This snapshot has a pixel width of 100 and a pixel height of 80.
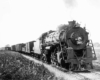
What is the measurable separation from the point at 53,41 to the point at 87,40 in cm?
279

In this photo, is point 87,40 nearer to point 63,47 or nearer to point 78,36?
point 78,36

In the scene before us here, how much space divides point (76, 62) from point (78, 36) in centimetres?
192

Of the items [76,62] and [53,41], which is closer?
[76,62]

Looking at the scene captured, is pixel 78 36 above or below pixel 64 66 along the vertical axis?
above

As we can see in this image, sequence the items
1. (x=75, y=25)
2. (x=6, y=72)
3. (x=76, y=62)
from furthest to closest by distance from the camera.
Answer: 1. (x=75, y=25)
2. (x=76, y=62)
3. (x=6, y=72)

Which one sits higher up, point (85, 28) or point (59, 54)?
point (85, 28)

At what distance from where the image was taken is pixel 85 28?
12008 millimetres

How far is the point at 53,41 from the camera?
13117 mm

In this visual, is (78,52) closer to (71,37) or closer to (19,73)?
(71,37)

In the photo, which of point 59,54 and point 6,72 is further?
point 59,54

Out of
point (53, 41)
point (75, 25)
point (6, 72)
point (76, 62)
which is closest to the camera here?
point (6, 72)

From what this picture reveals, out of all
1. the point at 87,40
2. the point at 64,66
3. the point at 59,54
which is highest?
the point at 87,40

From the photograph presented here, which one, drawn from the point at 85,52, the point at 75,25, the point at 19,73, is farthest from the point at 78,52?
the point at 19,73

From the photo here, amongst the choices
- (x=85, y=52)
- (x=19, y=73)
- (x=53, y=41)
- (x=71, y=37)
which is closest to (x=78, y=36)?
(x=71, y=37)
